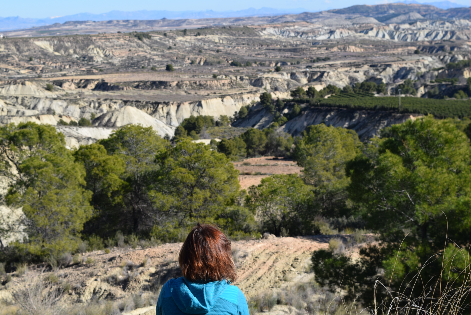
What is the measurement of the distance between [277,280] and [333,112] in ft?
176

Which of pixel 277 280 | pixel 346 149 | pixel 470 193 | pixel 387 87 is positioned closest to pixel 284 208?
pixel 277 280

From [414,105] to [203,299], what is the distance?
6137 cm

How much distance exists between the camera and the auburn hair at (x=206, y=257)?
2941 mm

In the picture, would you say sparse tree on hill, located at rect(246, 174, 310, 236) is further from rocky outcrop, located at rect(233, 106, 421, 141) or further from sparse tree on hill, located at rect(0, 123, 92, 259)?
rocky outcrop, located at rect(233, 106, 421, 141)

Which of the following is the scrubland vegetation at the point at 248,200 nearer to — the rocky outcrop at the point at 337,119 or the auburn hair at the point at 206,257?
the auburn hair at the point at 206,257

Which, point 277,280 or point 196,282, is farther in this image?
point 277,280

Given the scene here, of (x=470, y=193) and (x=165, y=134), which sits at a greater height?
(x=470, y=193)

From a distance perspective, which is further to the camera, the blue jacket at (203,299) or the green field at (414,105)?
the green field at (414,105)

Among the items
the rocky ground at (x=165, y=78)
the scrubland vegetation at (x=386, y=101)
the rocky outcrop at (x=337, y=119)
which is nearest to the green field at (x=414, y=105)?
the scrubland vegetation at (x=386, y=101)

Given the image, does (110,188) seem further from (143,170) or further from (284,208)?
(284,208)

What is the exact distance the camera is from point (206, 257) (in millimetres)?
2943

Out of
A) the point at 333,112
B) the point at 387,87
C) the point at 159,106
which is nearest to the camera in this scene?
the point at 333,112

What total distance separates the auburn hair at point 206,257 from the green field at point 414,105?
52.6m

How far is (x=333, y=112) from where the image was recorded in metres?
63.3
